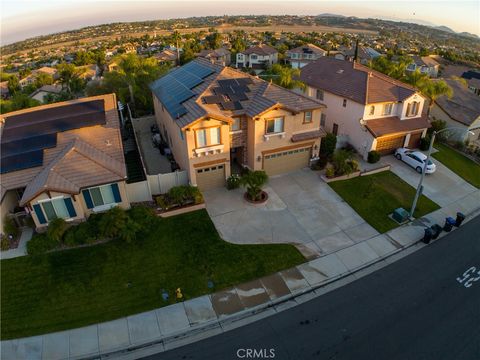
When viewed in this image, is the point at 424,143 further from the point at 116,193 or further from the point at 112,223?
the point at 112,223

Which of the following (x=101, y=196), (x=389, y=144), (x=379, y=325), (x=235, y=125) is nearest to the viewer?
(x=379, y=325)

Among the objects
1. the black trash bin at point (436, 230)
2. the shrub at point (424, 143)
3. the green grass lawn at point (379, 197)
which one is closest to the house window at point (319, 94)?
the shrub at point (424, 143)

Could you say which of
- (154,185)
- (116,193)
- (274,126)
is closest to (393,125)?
(274,126)

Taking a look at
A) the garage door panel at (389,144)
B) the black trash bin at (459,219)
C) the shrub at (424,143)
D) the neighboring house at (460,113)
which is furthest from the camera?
the neighboring house at (460,113)

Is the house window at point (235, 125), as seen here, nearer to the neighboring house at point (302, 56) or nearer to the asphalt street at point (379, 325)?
the asphalt street at point (379, 325)

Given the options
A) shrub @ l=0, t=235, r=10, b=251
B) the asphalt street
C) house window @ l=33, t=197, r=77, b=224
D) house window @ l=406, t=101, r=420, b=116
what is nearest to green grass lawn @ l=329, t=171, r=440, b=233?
the asphalt street

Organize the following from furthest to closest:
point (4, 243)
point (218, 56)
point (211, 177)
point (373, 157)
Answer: point (218, 56), point (373, 157), point (211, 177), point (4, 243)

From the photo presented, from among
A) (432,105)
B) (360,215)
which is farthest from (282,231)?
(432,105)

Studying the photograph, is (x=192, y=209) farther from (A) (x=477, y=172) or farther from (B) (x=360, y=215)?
(A) (x=477, y=172)
